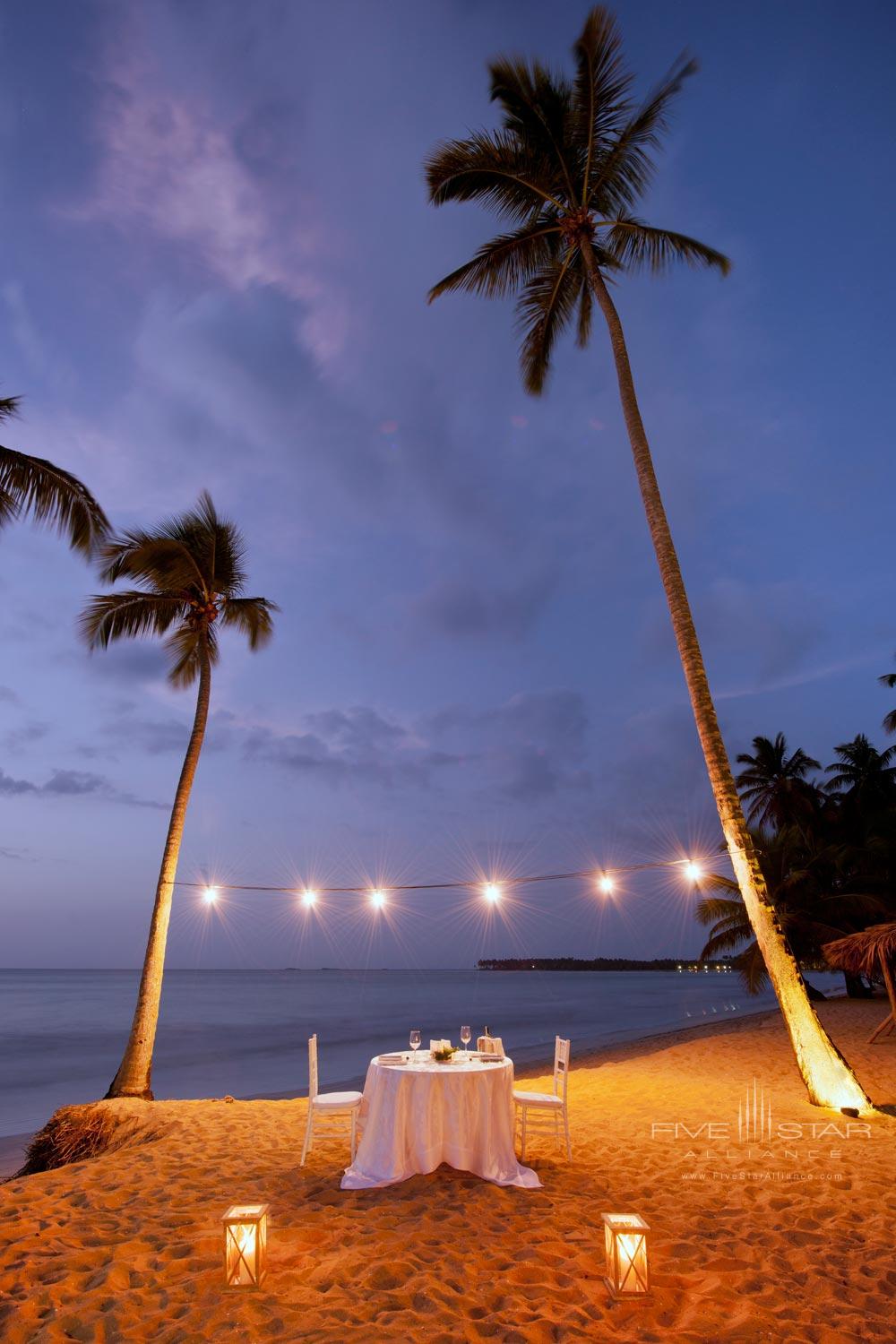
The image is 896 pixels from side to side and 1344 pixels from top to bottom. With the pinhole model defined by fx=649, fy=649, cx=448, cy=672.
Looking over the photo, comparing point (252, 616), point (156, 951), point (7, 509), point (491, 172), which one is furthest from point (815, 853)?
point (7, 509)

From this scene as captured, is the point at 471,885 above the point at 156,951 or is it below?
above

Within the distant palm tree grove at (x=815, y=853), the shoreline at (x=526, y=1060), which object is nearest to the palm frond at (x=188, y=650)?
the shoreline at (x=526, y=1060)

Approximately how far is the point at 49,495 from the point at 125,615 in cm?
261

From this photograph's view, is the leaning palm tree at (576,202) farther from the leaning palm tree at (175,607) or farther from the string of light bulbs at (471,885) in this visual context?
the leaning palm tree at (175,607)

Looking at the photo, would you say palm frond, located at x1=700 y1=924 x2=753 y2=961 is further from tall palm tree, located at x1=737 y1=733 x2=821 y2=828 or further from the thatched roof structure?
the thatched roof structure

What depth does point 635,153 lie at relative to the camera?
888 cm

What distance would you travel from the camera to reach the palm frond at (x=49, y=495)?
7.49 m

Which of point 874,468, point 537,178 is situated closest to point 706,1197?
point 537,178

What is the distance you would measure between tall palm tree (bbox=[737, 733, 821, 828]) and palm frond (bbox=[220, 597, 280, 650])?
1811cm

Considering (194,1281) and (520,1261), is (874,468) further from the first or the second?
(194,1281)

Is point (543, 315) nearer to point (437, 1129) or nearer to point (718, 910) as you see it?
point (437, 1129)

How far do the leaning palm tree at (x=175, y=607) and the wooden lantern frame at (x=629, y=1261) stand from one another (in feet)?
24.2

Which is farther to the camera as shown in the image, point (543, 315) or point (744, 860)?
point (543, 315)

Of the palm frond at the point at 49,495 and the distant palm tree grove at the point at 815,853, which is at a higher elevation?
the palm frond at the point at 49,495
